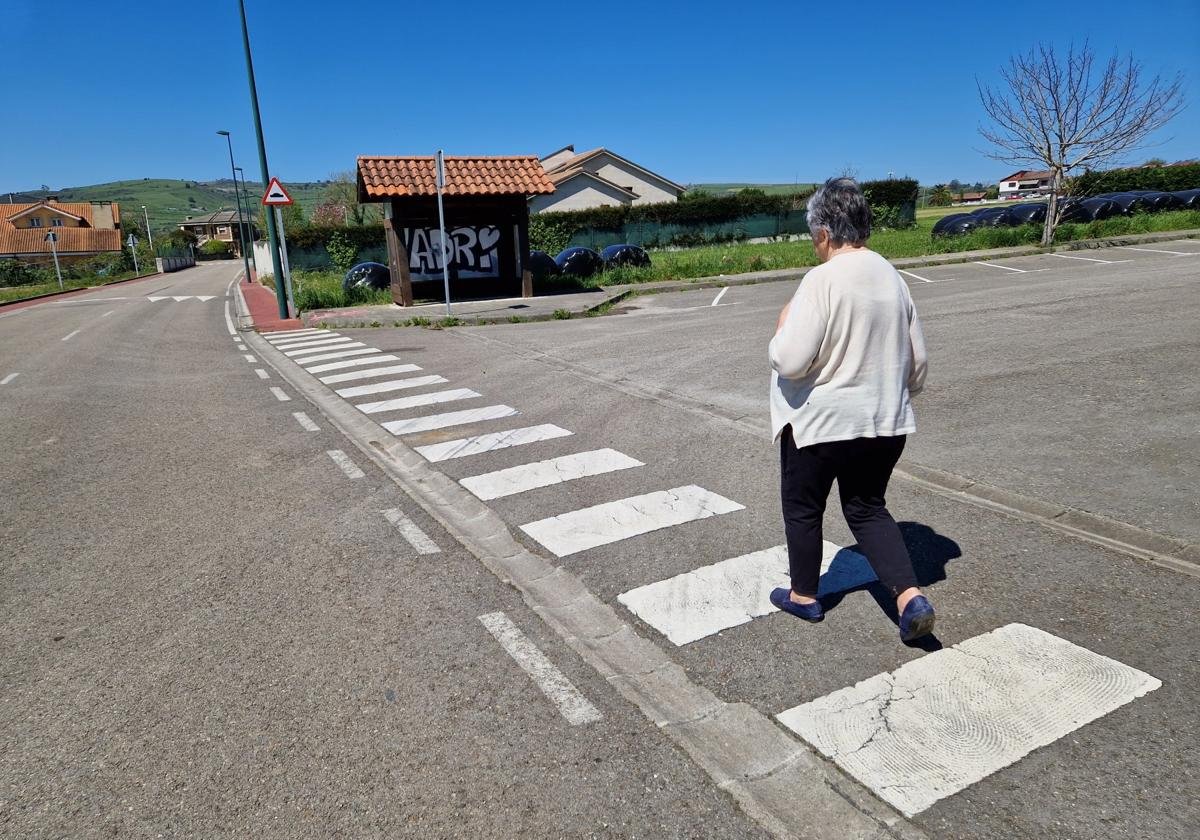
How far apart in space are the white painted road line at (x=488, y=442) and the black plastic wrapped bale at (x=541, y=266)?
16.4 metres

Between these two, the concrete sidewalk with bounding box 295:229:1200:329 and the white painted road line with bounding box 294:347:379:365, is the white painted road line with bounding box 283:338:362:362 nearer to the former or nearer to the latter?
the white painted road line with bounding box 294:347:379:365

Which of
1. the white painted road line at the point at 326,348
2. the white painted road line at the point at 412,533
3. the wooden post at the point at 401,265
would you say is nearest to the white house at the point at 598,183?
the wooden post at the point at 401,265

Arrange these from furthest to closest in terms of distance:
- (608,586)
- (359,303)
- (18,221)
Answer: (18,221), (359,303), (608,586)

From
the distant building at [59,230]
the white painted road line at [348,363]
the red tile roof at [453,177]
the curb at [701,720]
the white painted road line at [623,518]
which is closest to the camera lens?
the curb at [701,720]

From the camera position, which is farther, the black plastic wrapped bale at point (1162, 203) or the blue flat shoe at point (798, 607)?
the black plastic wrapped bale at point (1162, 203)

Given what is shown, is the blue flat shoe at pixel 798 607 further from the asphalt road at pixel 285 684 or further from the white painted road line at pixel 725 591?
the asphalt road at pixel 285 684

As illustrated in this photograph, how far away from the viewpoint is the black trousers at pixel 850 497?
3.29 metres

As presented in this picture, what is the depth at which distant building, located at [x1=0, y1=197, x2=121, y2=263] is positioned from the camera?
7719cm

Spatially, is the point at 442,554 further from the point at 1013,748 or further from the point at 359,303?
the point at 359,303

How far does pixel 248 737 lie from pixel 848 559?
322 cm

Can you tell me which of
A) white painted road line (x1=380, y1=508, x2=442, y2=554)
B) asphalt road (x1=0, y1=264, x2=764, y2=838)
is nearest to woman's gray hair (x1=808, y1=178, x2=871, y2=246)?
asphalt road (x1=0, y1=264, x2=764, y2=838)

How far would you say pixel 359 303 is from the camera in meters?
21.5

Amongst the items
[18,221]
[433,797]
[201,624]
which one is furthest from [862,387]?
[18,221]

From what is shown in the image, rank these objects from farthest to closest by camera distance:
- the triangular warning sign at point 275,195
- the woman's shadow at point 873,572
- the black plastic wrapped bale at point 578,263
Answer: the black plastic wrapped bale at point 578,263 < the triangular warning sign at point 275,195 < the woman's shadow at point 873,572
